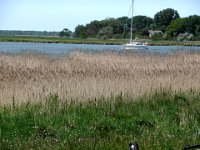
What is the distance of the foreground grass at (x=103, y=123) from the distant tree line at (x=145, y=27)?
11393 centimetres

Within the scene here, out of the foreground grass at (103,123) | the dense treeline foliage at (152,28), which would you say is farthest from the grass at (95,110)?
the dense treeline foliage at (152,28)

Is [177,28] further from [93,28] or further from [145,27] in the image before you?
[93,28]

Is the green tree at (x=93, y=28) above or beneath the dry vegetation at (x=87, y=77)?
above

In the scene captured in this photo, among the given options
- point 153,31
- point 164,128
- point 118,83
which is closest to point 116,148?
point 164,128

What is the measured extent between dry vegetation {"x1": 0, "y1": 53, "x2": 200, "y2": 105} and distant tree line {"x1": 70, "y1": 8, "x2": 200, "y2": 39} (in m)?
106

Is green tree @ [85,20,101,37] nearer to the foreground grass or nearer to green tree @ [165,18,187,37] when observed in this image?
green tree @ [165,18,187,37]

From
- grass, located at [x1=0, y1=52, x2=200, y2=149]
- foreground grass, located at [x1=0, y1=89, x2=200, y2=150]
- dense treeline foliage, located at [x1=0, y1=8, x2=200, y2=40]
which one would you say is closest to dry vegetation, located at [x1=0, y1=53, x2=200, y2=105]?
grass, located at [x1=0, y1=52, x2=200, y2=149]

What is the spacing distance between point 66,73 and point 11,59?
3.70 m

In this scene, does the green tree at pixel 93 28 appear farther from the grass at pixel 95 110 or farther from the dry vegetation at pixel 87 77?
the grass at pixel 95 110

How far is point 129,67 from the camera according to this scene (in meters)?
18.2

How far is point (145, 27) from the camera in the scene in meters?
141

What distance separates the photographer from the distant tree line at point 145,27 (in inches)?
5162

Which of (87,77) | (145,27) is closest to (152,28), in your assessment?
(145,27)

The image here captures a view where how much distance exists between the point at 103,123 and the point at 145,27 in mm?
133275
